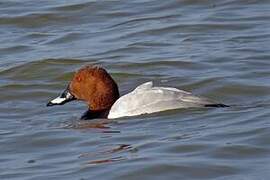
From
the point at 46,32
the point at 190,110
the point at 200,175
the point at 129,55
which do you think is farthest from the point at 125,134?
the point at 46,32

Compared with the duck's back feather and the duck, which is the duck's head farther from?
the duck's back feather

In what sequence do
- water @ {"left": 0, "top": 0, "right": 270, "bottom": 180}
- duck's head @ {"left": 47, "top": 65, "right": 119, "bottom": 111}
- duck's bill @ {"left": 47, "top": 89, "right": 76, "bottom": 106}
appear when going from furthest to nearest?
duck's bill @ {"left": 47, "top": 89, "right": 76, "bottom": 106}
duck's head @ {"left": 47, "top": 65, "right": 119, "bottom": 111}
water @ {"left": 0, "top": 0, "right": 270, "bottom": 180}

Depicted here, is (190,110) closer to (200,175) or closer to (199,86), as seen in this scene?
(199,86)

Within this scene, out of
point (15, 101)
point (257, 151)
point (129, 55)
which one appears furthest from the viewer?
point (129, 55)

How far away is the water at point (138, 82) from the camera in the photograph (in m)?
8.87

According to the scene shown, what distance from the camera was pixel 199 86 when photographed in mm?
12297

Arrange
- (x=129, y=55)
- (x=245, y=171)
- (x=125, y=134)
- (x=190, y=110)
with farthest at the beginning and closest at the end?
(x=129, y=55) → (x=190, y=110) → (x=125, y=134) → (x=245, y=171)

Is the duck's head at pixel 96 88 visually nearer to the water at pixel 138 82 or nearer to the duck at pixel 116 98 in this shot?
the duck at pixel 116 98

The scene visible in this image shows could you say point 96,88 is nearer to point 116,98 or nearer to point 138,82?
point 116,98

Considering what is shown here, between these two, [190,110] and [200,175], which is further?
[190,110]

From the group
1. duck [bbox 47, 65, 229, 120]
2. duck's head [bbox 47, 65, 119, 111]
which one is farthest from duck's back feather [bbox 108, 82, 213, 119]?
duck's head [bbox 47, 65, 119, 111]

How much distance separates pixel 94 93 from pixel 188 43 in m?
3.37

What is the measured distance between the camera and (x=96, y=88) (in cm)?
1130

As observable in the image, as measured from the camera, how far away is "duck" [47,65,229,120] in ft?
35.2
